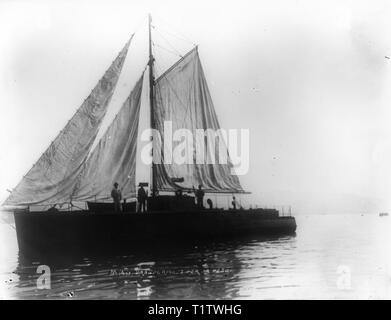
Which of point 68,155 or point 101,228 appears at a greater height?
point 68,155

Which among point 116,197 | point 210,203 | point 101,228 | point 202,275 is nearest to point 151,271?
point 202,275

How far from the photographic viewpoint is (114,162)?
26438 millimetres

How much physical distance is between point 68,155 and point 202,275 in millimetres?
10675

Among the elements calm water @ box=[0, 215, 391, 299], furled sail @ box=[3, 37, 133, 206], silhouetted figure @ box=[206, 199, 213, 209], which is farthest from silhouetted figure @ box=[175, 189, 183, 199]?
furled sail @ box=[3, 37, 133, 206]

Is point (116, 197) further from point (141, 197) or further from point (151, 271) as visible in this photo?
point (151, 271)

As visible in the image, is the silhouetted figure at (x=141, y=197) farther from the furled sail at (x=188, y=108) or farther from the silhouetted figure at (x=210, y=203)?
the silhouetted figure at (x=210, y=203)

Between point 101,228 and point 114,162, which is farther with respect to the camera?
point 114,162

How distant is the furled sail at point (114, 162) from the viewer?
25.8 m

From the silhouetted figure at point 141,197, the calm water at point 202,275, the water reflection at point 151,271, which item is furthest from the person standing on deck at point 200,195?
the calm water at point 202,275

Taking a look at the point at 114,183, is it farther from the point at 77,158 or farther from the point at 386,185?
the point at 386,185

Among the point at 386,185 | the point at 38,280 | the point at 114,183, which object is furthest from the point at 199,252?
the point at 386,185

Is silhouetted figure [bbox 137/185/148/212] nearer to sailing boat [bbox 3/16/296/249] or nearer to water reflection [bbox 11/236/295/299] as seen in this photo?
sailing boat [bbox 3/16/296/249]

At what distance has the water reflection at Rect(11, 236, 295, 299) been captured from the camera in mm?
14938
